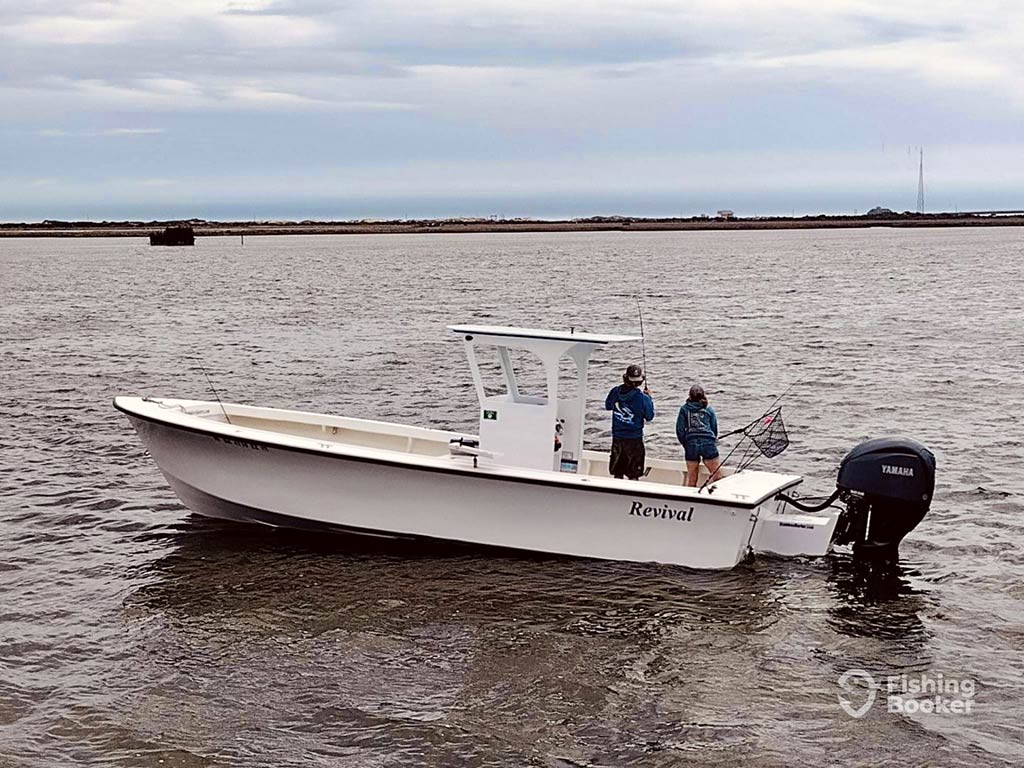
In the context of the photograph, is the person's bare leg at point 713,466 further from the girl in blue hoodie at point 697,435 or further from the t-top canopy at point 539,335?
the t-top canopy at point 539,335

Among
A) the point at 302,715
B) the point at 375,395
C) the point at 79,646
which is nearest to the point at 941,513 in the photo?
the point at 302,715

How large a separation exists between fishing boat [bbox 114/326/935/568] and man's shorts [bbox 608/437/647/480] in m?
0.43

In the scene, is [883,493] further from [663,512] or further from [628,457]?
[628,457]

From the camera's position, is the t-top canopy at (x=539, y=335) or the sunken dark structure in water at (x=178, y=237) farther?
the sunken dark structure in water at (x=178, y=237)

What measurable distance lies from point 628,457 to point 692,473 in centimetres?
78

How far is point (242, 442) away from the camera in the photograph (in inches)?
540

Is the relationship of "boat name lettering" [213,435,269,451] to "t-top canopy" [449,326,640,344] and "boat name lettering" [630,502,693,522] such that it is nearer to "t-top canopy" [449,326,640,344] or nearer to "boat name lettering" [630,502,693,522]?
"t-top canopy" [449,326,640,344]

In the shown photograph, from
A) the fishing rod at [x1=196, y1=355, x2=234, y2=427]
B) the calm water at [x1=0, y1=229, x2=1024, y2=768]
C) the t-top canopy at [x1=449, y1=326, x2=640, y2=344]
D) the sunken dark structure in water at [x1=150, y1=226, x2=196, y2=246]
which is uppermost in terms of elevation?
the sunken dark structure in water at [x1=150, y1=226, x2=196, y2=246]

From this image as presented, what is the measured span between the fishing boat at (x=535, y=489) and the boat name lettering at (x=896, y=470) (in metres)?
0.01

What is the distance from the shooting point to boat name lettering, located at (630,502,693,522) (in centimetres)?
1265

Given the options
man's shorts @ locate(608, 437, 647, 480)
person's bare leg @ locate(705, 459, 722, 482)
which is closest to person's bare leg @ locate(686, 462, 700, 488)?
person's bare leg @ locate(705, 459, 722, 482)

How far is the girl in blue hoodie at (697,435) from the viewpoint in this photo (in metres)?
13.4

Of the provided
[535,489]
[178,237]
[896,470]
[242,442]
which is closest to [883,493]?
[896,470]

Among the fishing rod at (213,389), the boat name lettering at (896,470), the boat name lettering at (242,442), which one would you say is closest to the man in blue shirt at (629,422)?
the boat name lettering at (896,470)
